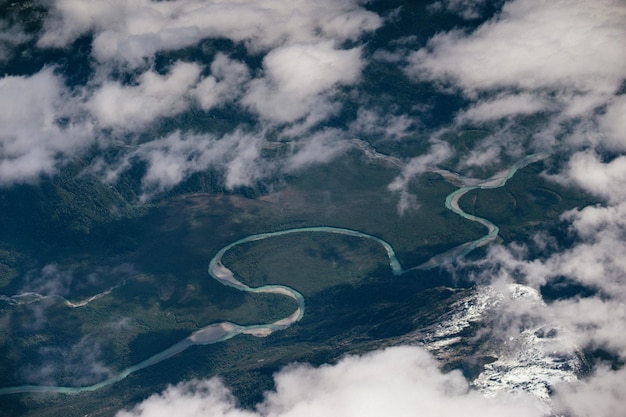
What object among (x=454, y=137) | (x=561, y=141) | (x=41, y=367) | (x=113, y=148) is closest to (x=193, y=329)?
(x=41, y=367)

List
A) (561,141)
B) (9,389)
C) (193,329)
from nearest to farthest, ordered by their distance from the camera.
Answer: (9,389), (193,329), (561,141)

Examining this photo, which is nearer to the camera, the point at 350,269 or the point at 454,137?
the point at 350,269

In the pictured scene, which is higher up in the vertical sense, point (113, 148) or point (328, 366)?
point (113, 148)

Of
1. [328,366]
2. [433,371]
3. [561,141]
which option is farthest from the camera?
[561,141]

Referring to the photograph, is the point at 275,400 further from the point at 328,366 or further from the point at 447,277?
the point at 447,277

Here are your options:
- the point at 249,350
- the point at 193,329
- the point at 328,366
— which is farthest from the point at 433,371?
the point at 193,329

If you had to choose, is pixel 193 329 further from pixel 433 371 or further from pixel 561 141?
pixel 561 141
